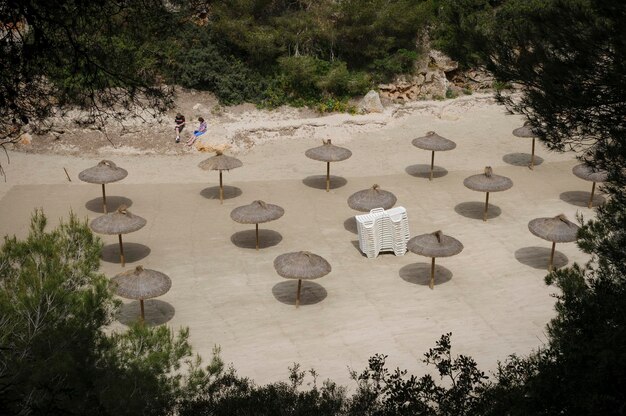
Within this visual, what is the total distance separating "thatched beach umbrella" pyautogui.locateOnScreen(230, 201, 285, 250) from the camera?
22895 mm

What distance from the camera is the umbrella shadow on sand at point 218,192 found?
1071 inches

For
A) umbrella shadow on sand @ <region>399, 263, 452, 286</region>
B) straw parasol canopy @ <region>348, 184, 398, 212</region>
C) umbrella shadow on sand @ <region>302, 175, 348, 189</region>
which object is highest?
straw parasol canopy @ <region>348, 184, 398, 212</region>

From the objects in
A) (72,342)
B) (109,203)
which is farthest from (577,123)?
(109,203)

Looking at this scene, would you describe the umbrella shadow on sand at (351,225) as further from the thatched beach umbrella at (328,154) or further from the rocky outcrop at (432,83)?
the rocky outcrop at (432,83)

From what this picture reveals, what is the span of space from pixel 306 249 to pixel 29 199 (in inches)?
362

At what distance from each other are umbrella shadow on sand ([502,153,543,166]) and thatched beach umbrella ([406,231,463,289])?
9297 mm

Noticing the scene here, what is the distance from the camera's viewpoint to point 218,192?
90.4ft

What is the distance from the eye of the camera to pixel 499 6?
35.3 meters

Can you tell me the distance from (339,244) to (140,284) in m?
6.74

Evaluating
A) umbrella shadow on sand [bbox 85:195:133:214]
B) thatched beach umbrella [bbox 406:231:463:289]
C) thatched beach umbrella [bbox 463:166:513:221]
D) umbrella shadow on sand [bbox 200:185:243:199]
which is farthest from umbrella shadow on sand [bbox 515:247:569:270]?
umbrella shadow on sand [bbox 85:195:133:214]

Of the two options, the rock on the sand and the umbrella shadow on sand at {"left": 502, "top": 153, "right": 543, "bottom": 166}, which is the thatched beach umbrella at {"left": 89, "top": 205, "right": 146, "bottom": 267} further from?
the umbrella shadow on sand at {"left": 502, "top": 153, "right": 543, "bottom": 166}

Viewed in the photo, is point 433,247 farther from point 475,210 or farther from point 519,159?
point 519,159

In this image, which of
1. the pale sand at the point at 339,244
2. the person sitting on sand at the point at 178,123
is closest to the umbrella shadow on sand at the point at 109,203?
the pale sand at the point at 339,244

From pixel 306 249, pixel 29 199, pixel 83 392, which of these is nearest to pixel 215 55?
pixel 29 199
